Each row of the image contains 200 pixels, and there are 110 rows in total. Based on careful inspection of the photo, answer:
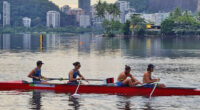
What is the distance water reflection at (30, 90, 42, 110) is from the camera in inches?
1190

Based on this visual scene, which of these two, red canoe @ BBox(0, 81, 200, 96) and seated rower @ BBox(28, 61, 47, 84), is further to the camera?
seated rower @ BBox(28, 61, 47, 84)

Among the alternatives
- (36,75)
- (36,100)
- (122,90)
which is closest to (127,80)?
(122,90)

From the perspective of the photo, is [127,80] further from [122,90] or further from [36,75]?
[36,75]

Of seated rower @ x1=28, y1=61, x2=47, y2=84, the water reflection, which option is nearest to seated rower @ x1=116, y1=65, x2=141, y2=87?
the water reflection

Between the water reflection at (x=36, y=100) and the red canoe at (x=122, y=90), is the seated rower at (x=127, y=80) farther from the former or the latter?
the water reflection at (x=36, y=100)

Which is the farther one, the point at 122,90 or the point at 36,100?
the point at 122,90

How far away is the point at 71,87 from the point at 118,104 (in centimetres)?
485

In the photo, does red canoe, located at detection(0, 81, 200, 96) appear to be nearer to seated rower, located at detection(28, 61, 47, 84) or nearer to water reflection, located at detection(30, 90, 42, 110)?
seated rower, located at detection(28, 61, 47, 84)

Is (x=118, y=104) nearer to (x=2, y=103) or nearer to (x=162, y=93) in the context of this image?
(x=162, y=93)

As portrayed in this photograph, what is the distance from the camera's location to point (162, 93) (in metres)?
34.5

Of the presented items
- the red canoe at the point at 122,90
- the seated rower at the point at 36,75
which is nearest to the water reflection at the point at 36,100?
the seated rower at the point at 36,75

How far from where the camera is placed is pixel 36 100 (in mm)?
32562

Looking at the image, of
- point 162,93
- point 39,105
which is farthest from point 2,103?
point 162,93

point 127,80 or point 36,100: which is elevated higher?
point 127,80
